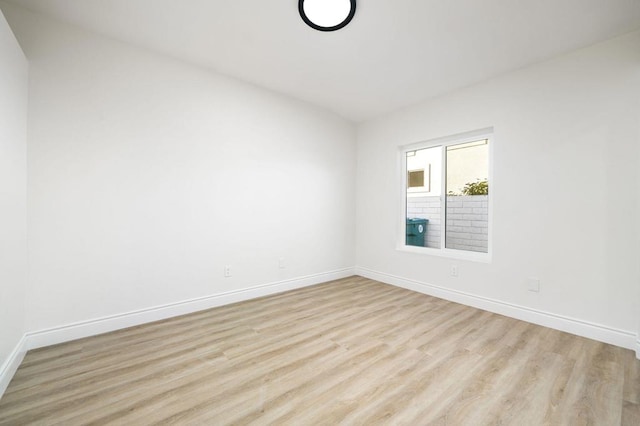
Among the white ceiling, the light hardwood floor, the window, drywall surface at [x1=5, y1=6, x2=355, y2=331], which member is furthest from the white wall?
the window

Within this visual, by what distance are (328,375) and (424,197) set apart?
9.36 ft

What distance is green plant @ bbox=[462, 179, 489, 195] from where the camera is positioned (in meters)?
3.21

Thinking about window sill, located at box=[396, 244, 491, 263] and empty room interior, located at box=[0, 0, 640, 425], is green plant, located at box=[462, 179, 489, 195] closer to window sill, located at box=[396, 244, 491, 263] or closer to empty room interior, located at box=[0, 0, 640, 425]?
empty room interior, located at box=[0, 0, 640, 425]

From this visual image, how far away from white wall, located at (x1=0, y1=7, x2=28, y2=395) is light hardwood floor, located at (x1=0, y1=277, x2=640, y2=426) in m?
0.32

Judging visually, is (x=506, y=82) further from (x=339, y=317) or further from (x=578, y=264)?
(x=339, y=317)

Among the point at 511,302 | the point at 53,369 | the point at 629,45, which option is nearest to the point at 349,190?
the point at 511,302

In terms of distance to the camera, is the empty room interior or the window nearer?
the empty room interior

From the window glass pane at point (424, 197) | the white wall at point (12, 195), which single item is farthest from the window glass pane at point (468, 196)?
the white wall at point (12, 195)

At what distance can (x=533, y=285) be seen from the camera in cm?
268

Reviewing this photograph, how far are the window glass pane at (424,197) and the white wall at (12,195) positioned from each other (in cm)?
401

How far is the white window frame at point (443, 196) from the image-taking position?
3.08m

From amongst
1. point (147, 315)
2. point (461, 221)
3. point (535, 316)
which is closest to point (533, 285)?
point (535, 316)

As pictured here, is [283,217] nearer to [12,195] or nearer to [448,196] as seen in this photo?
[448,196]

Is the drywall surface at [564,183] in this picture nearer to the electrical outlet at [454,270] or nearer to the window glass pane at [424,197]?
the electrical outlet at [454,270]
